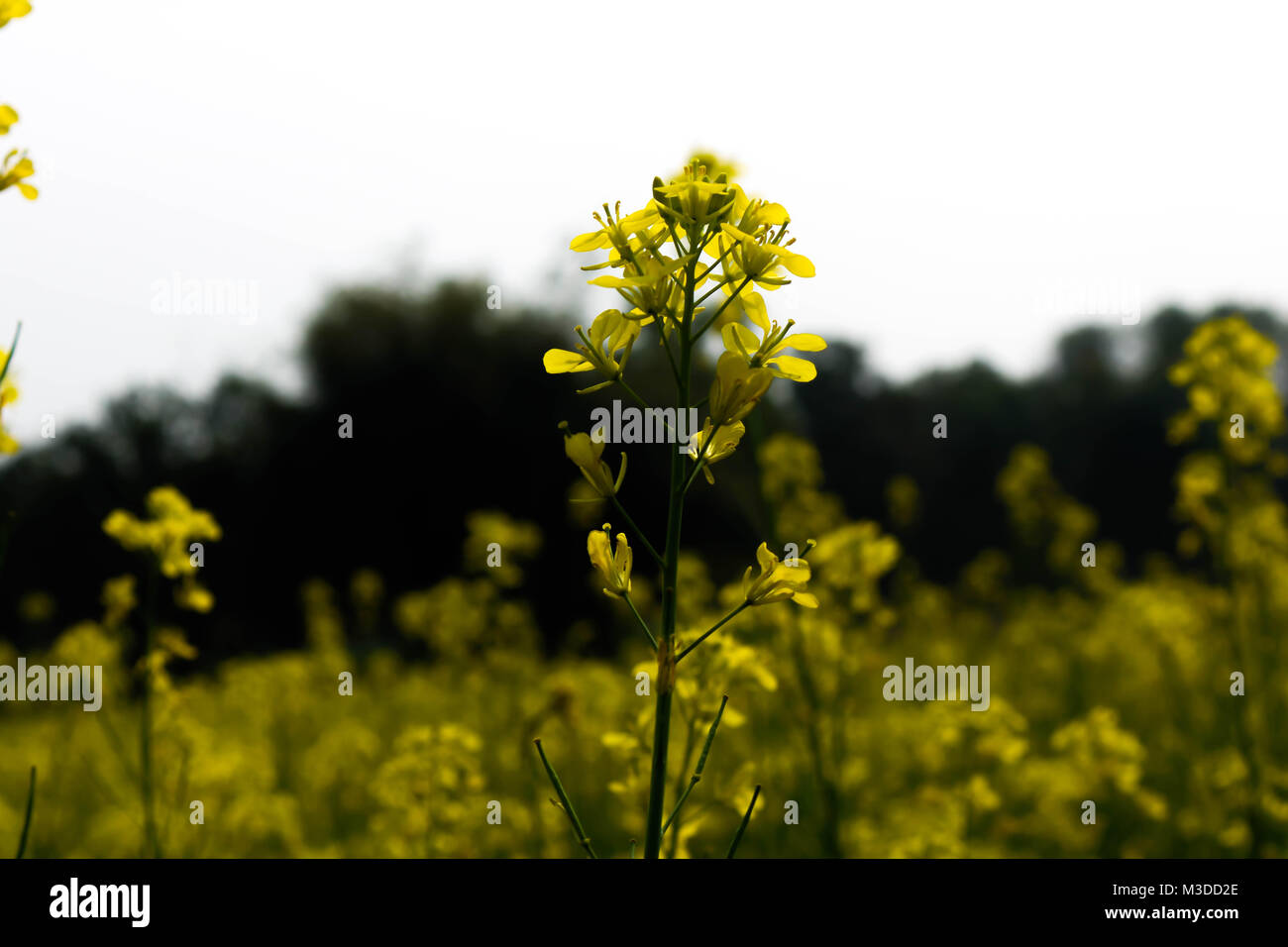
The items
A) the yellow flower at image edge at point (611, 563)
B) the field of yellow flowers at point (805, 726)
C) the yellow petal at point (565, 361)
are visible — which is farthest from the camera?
the field of yellow flowers at point (805, 726)

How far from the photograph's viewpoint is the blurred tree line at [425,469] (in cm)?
1348

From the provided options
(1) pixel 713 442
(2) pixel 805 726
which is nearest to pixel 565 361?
(1) pixel 713 442

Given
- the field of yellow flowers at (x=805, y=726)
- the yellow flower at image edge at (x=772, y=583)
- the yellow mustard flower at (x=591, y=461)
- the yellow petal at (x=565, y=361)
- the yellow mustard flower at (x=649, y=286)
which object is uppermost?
the yellow mustard flower at (x=649, y=286)

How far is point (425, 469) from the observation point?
1742 cm

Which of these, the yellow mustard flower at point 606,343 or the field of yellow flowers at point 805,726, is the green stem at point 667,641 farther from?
the field of yellow flowers at point 805,726

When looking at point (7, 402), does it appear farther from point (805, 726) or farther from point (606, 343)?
point (805, 726)

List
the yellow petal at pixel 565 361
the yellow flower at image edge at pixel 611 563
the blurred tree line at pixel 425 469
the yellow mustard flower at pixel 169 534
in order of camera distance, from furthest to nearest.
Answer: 1. the blurred tree line at pixel 425 469
2. the yellow mustard flower at pixel 169 534
3. the yellow petal at pixel 565 361
4. the yellow flower at image edge at pixel 611 563

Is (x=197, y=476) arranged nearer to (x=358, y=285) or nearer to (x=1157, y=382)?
(x=358, y=285)

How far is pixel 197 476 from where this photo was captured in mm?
15742

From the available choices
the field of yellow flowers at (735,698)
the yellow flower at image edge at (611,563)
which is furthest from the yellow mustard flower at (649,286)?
the yellow flower at image edge at (611,563)
